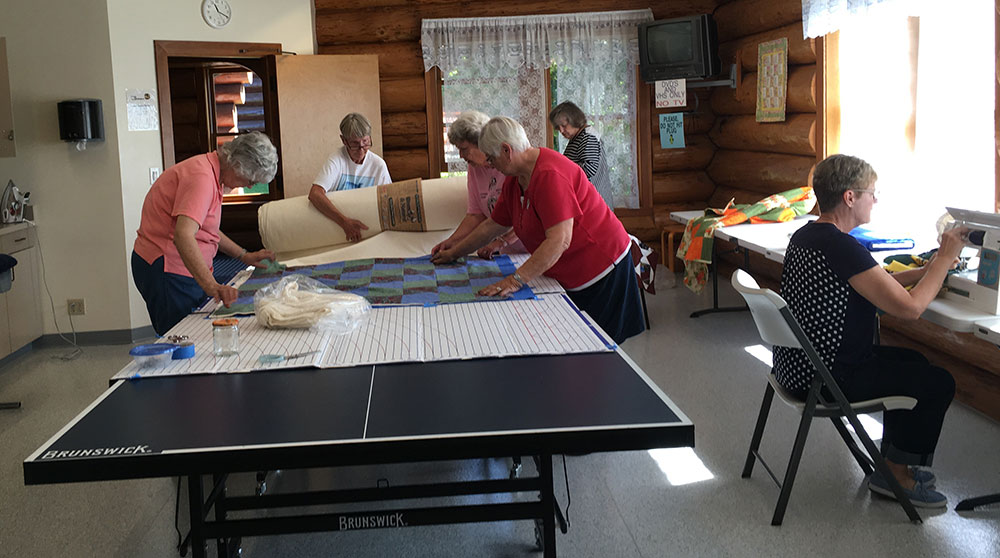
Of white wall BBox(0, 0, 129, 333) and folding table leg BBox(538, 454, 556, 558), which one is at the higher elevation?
white wall BBox(0, 0, 129, 333)

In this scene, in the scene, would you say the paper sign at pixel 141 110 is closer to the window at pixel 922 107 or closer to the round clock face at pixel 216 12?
the round clock face at pixel 216 12

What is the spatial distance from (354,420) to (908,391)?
2.01 m

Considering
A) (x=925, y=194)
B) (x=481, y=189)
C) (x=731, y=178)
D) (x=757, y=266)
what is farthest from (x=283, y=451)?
(x=731, y=178)

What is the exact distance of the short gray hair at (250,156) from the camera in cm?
358

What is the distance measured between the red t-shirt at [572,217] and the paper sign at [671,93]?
4.19m

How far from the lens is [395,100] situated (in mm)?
7781

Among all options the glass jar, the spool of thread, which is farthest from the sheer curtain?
the spool of thread

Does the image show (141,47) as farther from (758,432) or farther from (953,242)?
(953,242)

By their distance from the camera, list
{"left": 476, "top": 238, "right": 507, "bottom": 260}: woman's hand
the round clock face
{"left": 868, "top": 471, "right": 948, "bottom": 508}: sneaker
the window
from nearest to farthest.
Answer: {"left": 868, "top": 471, "right": 948, "bottom": 508}: sneaker, {"left": 476, "top": 238, "right": 507, "bottom": 260}: woman's hand, the window, the round clock face

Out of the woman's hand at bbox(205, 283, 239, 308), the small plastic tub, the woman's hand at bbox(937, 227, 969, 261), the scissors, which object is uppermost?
the woman's hand at bbox(937, 227, 969, 261)

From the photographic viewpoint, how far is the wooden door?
271 inches

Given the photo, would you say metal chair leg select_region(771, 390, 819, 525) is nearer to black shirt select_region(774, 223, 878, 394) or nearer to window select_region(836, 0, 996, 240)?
black shirt select_region(774, 223, 878, 394)

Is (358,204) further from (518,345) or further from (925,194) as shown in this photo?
(925,194)

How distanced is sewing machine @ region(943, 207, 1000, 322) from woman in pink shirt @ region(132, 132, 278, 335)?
2628 millimetres
